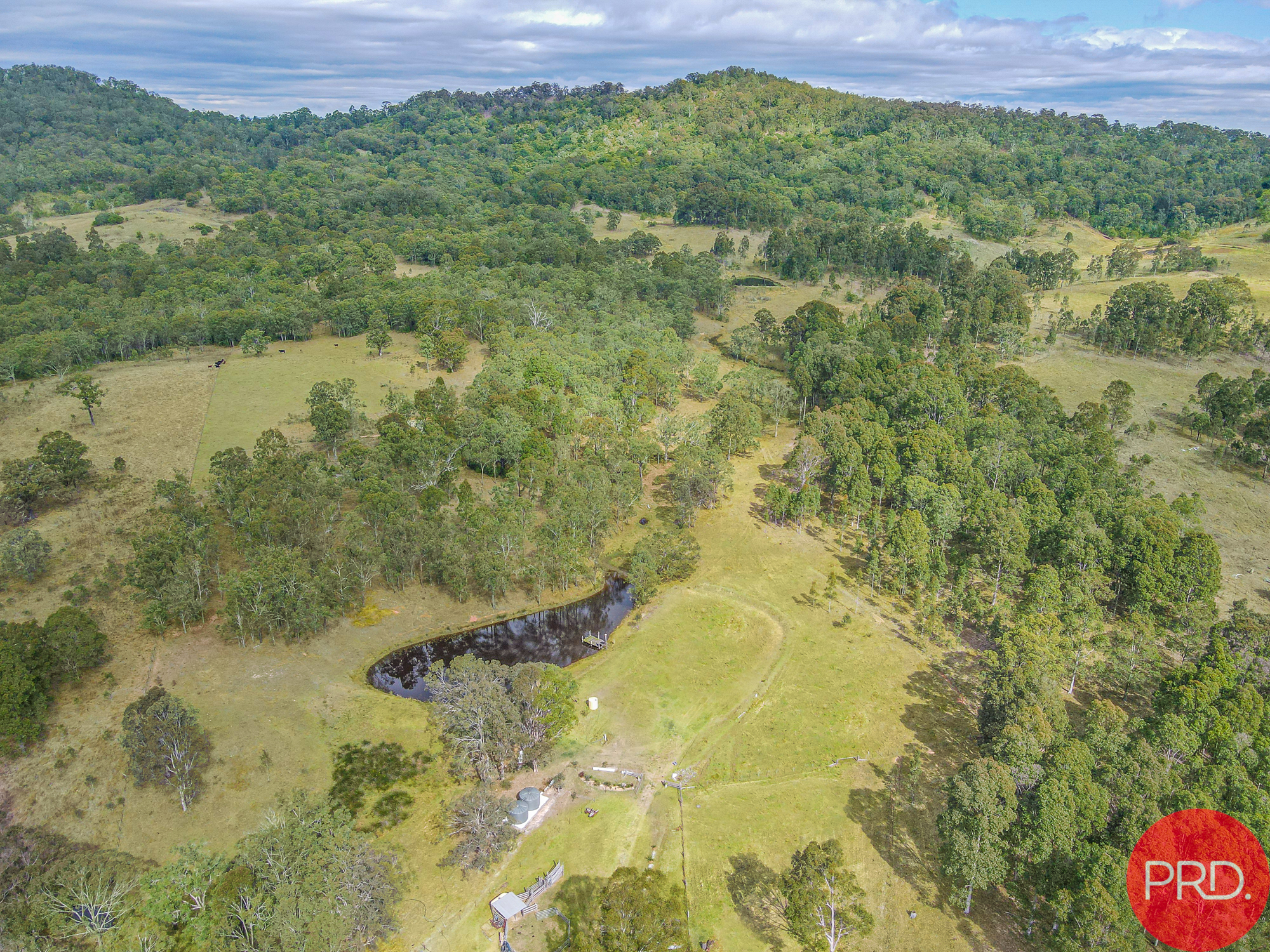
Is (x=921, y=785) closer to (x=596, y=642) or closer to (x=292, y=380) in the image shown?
(x=596, y=642)

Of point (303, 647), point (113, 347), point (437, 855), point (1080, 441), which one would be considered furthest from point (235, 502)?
point (1080, 441)

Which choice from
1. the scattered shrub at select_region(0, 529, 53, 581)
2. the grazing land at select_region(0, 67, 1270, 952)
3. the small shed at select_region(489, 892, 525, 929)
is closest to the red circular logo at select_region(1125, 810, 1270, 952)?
the grazing land at select_region(0, 67, 1270, 952)

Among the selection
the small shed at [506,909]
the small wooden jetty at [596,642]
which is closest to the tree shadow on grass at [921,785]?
the small shed at [506,909]

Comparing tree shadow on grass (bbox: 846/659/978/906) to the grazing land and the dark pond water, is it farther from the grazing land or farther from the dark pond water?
the dark pond water

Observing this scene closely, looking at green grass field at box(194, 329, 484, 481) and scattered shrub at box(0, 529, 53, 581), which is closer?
scattered shrub at box(0, 529, 53, 581)

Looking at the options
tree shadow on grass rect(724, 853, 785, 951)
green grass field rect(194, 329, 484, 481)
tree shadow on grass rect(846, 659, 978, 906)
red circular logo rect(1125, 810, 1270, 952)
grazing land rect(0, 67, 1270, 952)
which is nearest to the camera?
red circular logo rect(1125, 810, 1270, 952)

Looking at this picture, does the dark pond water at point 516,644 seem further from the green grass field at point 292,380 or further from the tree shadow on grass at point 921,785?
the green grass field at point 292,380

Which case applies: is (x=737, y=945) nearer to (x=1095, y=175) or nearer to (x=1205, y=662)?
(x=1205, y=662)
